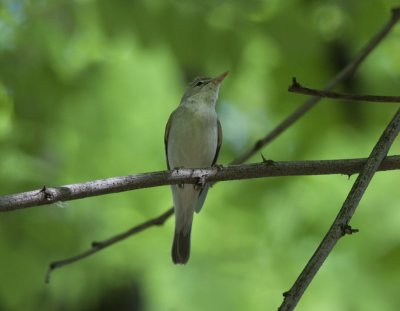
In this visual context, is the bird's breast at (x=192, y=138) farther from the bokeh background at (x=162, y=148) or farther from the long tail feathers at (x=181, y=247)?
the long tail feathers at (x=181, y=247)

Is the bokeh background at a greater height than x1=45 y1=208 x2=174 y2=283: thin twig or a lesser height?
greater

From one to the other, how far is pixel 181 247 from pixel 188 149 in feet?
2.79

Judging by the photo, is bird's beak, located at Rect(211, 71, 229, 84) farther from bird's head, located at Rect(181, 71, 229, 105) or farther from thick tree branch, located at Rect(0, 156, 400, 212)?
thick tree branch, located at Rect(0, 156, 400, 212)

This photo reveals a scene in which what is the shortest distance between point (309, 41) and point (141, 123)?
7.49ft

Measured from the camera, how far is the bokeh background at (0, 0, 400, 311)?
4.58 m

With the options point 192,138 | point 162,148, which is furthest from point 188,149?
point 162,148

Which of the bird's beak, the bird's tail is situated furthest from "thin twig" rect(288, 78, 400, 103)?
the bird's tail

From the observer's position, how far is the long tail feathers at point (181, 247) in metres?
5.15

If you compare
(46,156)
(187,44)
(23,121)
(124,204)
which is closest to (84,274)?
(124,204)

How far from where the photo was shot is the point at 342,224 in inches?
91.1

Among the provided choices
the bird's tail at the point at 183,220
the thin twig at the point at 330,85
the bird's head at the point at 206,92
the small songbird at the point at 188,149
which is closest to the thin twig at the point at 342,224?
the thin twig at the point at 330,85

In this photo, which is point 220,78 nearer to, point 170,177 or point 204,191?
point 204,191

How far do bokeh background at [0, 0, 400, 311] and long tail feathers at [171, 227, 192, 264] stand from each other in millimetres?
345

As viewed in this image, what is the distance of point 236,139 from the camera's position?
21.4 ft
